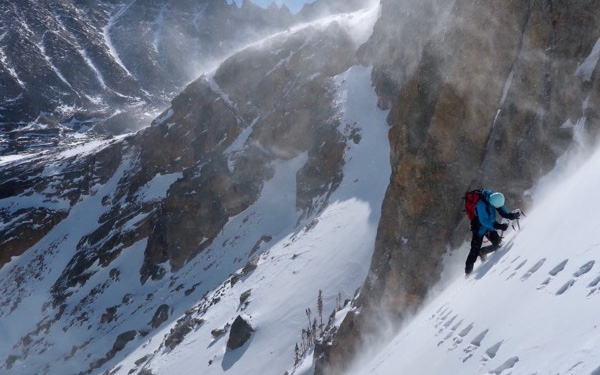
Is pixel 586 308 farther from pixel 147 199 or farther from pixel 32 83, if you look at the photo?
pixel 32 83

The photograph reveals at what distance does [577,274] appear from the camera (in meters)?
5.04

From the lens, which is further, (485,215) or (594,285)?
(485,215)

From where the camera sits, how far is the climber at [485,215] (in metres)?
10.1

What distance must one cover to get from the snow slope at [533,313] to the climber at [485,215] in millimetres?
926

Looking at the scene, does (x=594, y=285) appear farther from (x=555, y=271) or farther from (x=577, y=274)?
(x=555, y=271)

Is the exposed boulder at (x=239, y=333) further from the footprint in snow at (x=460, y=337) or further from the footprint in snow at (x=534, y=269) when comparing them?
the footprint in snow at (x=534, y=269)

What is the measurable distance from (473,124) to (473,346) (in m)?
11.1

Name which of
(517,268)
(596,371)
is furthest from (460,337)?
(596,371)

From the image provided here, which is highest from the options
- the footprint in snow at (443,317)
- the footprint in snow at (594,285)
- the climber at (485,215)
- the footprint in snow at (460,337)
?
the climber at (485,215)

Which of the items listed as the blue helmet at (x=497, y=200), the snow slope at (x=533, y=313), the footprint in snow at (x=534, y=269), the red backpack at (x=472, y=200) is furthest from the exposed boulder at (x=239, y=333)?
the footprint in snow at (x=534, y=269)

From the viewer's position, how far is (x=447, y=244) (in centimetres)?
1491

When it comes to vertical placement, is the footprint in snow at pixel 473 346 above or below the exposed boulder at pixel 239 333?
below

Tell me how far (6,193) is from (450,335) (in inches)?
3005

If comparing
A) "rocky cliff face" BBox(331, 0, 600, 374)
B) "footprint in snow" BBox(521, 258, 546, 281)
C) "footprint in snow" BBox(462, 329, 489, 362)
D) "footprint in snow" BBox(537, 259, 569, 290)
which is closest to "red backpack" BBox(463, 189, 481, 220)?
"rocky cliff face" BBox(331, 0, 600, 374)
